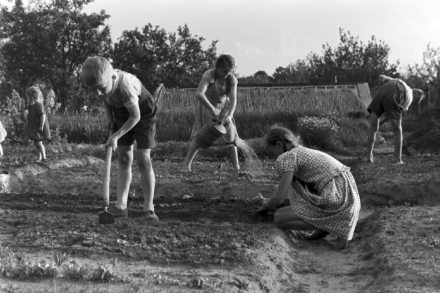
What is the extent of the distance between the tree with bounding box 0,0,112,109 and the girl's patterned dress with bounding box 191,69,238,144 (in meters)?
27.9

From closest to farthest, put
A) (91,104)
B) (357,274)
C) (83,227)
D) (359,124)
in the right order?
(357,274) < (83,227) < (359,124) < (91,104)

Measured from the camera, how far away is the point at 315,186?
4.72 metres

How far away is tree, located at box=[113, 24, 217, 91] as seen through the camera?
3450 centimetres

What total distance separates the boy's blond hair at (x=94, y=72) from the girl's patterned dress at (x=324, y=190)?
1.55 meters

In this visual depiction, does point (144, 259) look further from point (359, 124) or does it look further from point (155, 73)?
point (155, 73)

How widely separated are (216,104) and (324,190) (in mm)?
3625

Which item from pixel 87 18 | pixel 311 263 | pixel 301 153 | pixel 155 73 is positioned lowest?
pixel 311 263

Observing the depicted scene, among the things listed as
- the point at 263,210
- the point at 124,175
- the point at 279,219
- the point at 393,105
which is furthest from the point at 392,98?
the point at 124,175

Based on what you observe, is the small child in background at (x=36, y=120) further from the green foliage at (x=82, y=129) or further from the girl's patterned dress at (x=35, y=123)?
the green foliage at (x=82, y=129)

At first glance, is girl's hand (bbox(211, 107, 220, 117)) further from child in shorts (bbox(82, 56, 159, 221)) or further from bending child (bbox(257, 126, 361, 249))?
bending child (bbox(257, 126, 361, 249))

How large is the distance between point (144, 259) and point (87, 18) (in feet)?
109

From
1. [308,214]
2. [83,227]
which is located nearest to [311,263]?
[308,214]

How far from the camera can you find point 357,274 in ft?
13.5

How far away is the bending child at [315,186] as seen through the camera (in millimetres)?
4594
